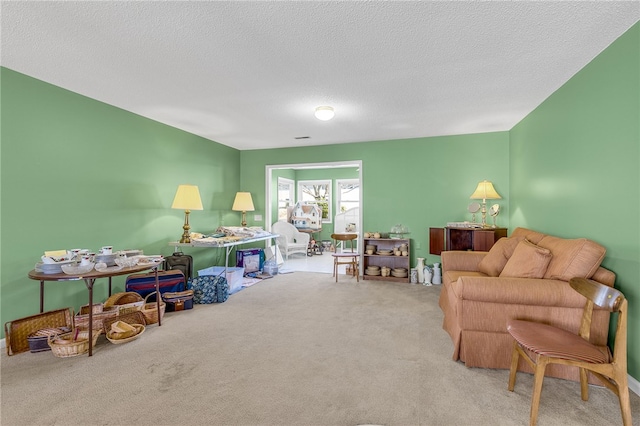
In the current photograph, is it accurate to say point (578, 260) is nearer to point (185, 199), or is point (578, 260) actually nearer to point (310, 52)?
point (310, 52)

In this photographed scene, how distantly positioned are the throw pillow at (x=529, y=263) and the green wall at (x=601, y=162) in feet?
1.45

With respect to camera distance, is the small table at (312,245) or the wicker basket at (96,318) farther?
the small table at (312,245)

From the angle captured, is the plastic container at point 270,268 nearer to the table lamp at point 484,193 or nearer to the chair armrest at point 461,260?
the chair armrest at point 461,260

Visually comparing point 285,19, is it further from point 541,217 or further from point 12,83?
point 541,217

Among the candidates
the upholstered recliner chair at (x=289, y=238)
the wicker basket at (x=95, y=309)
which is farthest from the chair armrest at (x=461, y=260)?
the upholstered recliner chair at (x=289, y=238)

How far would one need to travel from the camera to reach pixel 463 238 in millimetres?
4387

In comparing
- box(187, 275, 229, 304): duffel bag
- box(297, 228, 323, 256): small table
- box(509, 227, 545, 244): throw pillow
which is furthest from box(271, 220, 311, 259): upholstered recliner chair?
box(509, 227, 545, 244): throw pillow

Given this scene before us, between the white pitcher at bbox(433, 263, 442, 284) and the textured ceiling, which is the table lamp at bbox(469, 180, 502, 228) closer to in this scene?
the white pitcher at bbox(433, 263, 442, 284)

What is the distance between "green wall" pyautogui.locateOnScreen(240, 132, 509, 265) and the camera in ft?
15.6

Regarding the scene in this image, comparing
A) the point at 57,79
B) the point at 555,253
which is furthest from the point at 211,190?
the point at 555,253

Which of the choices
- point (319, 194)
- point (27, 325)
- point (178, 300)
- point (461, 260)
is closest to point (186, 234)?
point (178, 300)

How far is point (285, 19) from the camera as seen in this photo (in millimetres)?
1935

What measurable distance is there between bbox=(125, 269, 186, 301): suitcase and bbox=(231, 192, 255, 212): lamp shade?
6.50 ft

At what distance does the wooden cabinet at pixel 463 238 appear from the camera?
407cm
